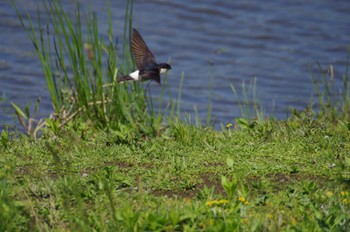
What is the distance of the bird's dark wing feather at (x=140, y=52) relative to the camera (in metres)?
6.05

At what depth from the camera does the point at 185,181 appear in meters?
4.64

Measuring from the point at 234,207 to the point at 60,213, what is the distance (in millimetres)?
885

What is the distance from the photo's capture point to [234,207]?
4129mm

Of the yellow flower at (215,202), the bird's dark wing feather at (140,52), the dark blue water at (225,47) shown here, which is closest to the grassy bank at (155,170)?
the yellow flower at (215,202)

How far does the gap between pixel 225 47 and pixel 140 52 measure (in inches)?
193

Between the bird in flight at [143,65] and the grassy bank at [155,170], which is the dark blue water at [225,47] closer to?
the grassy bank at [155,170]

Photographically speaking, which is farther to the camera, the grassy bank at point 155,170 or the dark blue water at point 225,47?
the dark blue water at point 225,47

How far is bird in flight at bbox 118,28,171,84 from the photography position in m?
5.60

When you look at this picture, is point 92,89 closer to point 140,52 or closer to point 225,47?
point 140,52

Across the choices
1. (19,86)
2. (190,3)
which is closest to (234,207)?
(19,86)

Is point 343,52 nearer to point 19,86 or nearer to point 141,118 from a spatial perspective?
point 19,86

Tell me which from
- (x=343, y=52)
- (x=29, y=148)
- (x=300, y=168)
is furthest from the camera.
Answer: (x=343, y=52)

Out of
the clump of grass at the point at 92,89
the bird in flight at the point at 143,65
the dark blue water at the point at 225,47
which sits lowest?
the dark blue water at the point at 225,47

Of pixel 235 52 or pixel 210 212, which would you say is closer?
pixel 210 212
